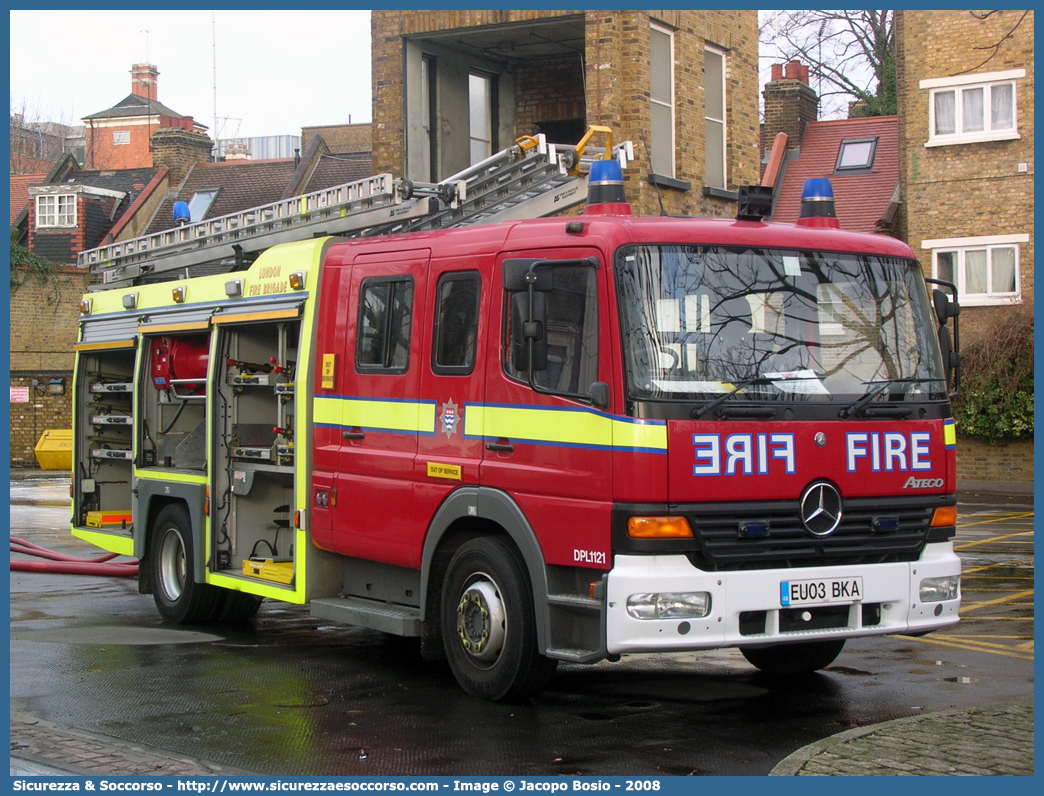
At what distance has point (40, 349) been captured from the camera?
127 ft

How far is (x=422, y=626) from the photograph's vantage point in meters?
8.12

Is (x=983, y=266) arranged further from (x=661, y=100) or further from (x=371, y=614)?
(x=371, y=614)

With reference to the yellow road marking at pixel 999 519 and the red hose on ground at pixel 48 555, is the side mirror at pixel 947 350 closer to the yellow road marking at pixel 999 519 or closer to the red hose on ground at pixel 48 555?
the red hose on ground at pixel 48 555

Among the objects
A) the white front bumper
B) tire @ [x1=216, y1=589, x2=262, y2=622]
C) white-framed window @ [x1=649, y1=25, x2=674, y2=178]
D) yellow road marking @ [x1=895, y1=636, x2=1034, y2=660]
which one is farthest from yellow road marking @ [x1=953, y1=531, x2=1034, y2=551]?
the white front bumper

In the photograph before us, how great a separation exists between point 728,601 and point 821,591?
58cm

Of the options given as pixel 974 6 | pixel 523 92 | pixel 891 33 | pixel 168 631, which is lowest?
pixel 168 631

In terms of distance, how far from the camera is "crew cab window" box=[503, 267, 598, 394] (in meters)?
7.04

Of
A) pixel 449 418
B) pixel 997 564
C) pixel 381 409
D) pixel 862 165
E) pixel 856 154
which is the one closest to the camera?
pixel 449 418

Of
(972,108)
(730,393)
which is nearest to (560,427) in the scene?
(730,393)

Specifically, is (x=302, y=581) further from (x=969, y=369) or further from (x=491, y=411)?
(x=969, y=369)

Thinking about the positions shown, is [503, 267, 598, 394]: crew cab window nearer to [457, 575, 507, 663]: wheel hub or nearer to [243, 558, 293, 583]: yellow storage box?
[457, 575, 507, 663]: wheel hub

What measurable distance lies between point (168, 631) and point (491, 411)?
411 centimetres
